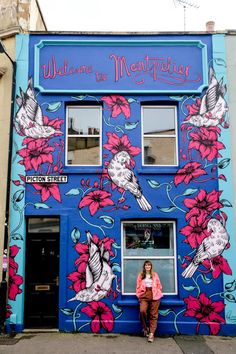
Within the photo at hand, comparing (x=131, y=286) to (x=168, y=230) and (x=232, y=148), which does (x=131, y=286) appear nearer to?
(x=168, y=230)

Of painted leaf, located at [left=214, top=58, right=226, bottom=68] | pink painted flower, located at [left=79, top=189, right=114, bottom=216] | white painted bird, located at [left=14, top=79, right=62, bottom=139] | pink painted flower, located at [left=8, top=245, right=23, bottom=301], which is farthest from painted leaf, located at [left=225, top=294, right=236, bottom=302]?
painted leaf, located at [left=214, top=58, right=226, bottom=68]

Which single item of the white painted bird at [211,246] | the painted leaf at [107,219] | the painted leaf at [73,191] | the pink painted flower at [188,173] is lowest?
the white painted bird at [211,246]

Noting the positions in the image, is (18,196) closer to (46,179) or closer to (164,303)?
(46,179)

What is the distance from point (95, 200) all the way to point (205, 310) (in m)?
3.77

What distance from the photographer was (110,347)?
8078mm

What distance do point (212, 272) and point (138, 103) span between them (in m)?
4.70

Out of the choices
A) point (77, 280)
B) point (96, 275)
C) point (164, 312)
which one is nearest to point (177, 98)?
point (96, 275)

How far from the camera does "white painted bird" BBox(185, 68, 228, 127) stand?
995cm

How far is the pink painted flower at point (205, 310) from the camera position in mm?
9115

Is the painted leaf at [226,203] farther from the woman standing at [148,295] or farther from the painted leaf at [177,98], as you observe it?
the painted leaf at [177,98]

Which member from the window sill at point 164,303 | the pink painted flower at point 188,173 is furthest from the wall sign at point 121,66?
the window sill at point 164,303

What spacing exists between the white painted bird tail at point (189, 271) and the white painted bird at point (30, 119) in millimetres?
4713

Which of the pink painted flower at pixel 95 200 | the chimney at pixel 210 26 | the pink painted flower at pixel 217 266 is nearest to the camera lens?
the pink painted flower at pixel 217 266

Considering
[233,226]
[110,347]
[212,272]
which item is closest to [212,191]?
[233,226]
